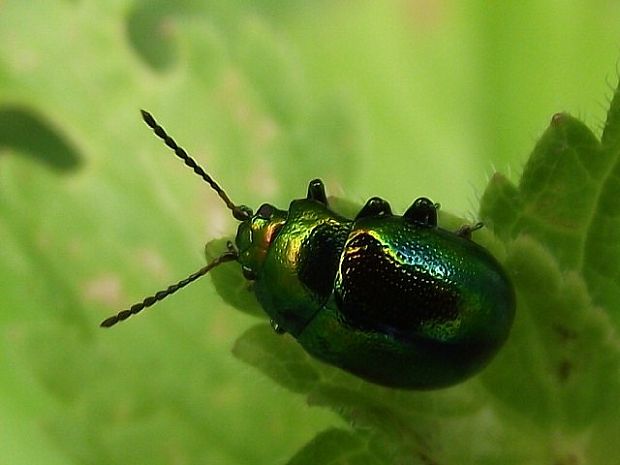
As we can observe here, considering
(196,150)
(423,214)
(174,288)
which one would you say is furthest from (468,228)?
(196,150)

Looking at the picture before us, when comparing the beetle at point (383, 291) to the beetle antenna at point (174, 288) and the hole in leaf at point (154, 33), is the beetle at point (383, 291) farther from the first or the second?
the hole in leaf at point (154, 33)

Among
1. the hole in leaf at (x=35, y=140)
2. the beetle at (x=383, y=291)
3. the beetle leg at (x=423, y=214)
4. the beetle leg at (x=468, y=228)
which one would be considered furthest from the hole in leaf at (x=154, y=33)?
the beetle leg at (x=468, y=228)

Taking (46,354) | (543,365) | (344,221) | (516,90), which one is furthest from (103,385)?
(516,90)

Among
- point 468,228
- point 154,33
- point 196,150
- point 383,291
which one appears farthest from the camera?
point 154,33

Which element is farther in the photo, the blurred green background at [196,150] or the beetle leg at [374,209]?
the blurred green background at [196,150]

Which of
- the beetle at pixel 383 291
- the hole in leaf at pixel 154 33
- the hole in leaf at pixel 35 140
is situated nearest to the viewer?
the beetle at pixel 383 291

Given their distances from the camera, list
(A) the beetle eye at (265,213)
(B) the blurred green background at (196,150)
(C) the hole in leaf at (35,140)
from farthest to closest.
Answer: (C) the hole in leaf at (35,140), (B) the blurred green background at (196,150), (A) the beetle eye at (265,213)

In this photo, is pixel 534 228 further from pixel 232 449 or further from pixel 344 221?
pixel 232 449

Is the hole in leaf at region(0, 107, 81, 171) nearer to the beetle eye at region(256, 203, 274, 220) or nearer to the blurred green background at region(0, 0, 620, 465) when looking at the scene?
the blurred green background at region(0, 0, 620, 465)

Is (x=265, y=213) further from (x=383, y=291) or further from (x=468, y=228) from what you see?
(x=468, y=228)
